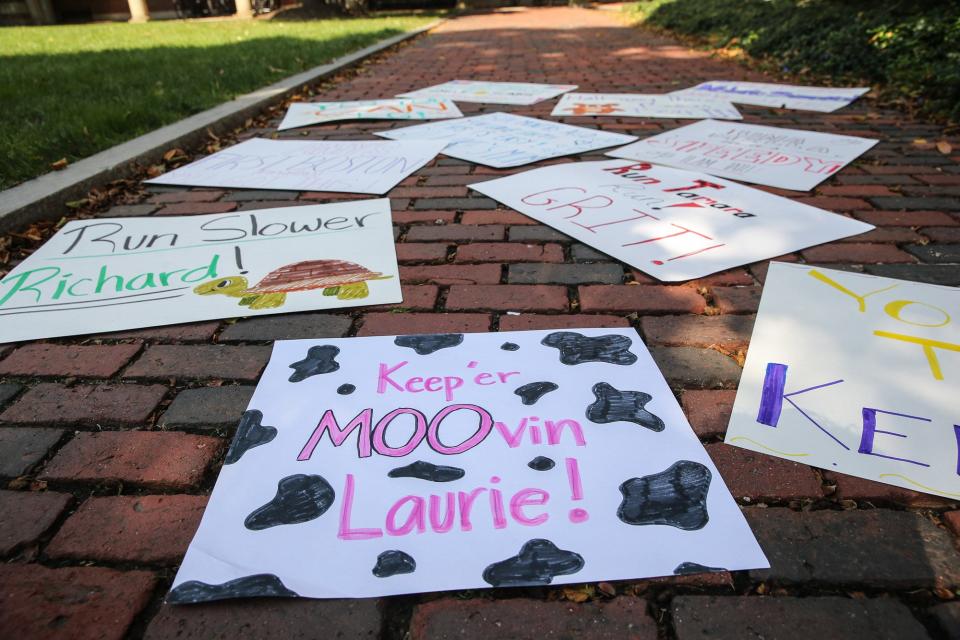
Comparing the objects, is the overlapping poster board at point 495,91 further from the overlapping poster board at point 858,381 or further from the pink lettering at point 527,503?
the pink lettering at point 527,503

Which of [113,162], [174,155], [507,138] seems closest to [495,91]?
[507,138]

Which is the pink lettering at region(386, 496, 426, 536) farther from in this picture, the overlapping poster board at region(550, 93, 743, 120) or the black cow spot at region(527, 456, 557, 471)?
the overlapping poster board at region(550, 93, 743, 120)

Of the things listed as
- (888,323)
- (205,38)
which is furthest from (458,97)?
(205,38)

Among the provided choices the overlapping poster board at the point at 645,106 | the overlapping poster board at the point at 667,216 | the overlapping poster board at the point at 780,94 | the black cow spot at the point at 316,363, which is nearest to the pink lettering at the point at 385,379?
the black cow spot at the point at 316,363

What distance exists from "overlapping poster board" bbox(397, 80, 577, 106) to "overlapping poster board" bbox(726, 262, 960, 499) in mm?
2948

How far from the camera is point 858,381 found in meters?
1.24

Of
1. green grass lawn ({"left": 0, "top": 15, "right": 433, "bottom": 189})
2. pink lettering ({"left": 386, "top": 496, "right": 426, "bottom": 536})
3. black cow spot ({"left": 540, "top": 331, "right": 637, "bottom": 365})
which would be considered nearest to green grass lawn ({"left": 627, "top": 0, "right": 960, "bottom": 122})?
black cow spot ({"left": 540, "top": 331, "right": 637, "bottom": 365})

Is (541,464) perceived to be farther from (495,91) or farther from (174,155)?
(495,91)

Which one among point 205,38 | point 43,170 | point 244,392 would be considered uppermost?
point 205,38

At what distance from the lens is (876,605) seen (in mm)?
843

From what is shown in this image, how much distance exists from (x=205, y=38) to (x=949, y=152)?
8728 millimetres

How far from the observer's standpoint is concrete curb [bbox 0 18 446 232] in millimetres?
2134

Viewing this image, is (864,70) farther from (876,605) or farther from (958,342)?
(876,605)

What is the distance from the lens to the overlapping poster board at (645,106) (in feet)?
11.6
